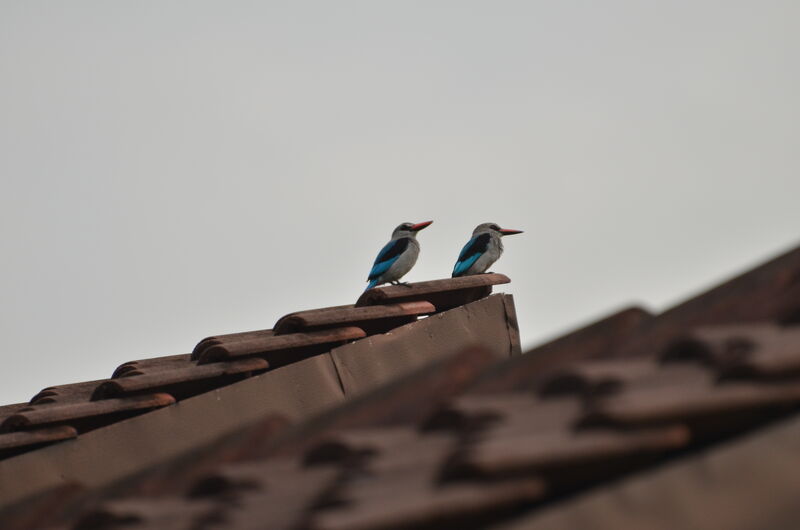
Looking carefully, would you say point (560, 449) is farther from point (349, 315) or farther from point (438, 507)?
point (349, 315)

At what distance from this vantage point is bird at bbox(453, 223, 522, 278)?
10898 millimetres

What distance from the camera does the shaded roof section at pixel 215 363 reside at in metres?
4.46

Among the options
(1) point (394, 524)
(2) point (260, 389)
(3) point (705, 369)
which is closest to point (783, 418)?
(3) point (705, 369)

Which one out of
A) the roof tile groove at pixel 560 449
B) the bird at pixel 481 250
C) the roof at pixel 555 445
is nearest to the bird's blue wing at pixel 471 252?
the bird at pixel 481 250

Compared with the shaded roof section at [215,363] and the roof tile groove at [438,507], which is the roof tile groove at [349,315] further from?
the roof tile groove at [438,507]

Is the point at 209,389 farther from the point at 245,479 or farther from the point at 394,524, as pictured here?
the point at 394,524

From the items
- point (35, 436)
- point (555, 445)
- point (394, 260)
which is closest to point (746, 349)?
point (555, 445)

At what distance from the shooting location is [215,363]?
4.89 metres

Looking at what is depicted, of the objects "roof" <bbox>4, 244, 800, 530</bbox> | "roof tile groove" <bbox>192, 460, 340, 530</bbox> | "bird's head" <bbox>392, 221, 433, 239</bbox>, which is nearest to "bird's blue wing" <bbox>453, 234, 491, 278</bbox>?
"bird's head" <bbox>392, 221, 433, 239</bbox>

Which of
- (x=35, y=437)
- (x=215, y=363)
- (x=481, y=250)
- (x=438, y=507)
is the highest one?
(x=481, y=250)

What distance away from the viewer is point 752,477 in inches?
57.6

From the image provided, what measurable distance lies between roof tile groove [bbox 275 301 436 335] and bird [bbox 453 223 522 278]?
509cm

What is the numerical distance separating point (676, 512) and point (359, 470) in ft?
1.78

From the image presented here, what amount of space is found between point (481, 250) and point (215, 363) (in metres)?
6.34
